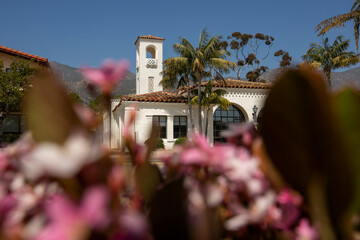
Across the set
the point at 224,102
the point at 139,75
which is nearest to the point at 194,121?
the point at 224,102

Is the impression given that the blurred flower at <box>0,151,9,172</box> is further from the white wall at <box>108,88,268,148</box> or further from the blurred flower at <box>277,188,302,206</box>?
the white wall at <box>108,88,268,148</box>

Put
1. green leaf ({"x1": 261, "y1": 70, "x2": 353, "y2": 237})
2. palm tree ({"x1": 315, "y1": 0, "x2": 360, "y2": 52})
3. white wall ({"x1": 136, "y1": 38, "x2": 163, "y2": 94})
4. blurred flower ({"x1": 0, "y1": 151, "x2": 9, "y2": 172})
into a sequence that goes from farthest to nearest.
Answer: white wall ({"x1": 136, "y1": 38, "x2": 163, "y2": 94}), palm tree ({"x1": 315, "y1": 0, "x2": 360, "y2": 52}), blurred flower ({"x1": 0, "y1": 151, "x2": 9, "y2": 172}), green leaf ({"x1": 261, "y1": 70, "x2": 353, "y2": 237})

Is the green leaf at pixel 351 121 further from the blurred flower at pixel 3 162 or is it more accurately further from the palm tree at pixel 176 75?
the palm tree at pixel 176 75

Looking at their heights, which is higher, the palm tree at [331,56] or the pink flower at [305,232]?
the palm tree at [331,56]

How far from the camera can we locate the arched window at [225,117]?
20.1 m

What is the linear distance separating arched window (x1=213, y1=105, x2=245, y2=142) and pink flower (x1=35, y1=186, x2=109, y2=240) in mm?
19740

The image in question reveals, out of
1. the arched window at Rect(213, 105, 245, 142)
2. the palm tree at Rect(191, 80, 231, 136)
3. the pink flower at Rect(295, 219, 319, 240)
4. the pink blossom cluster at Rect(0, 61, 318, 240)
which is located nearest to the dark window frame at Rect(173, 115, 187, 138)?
the palm tree at Rect(191, 80, 231, 136)

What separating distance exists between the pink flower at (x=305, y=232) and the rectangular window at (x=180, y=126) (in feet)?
60.5

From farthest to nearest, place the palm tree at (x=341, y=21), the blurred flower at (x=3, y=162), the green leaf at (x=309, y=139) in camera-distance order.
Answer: the palm tree at (x=341, y=21) → the blurred flower at (x=3, y=162) → the green leaf at (x=309, y=139)

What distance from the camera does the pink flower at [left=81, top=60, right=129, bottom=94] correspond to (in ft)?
1.51

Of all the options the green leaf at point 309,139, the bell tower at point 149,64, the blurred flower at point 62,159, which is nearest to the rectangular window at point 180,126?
the bell tower at point 149,64

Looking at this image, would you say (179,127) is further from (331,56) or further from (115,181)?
(115,181)

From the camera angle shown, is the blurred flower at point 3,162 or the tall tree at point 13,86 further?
the tall tree at point 13,86

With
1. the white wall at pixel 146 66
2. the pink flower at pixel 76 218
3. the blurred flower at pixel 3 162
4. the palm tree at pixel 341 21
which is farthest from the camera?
the white wall at pixel 146 66
